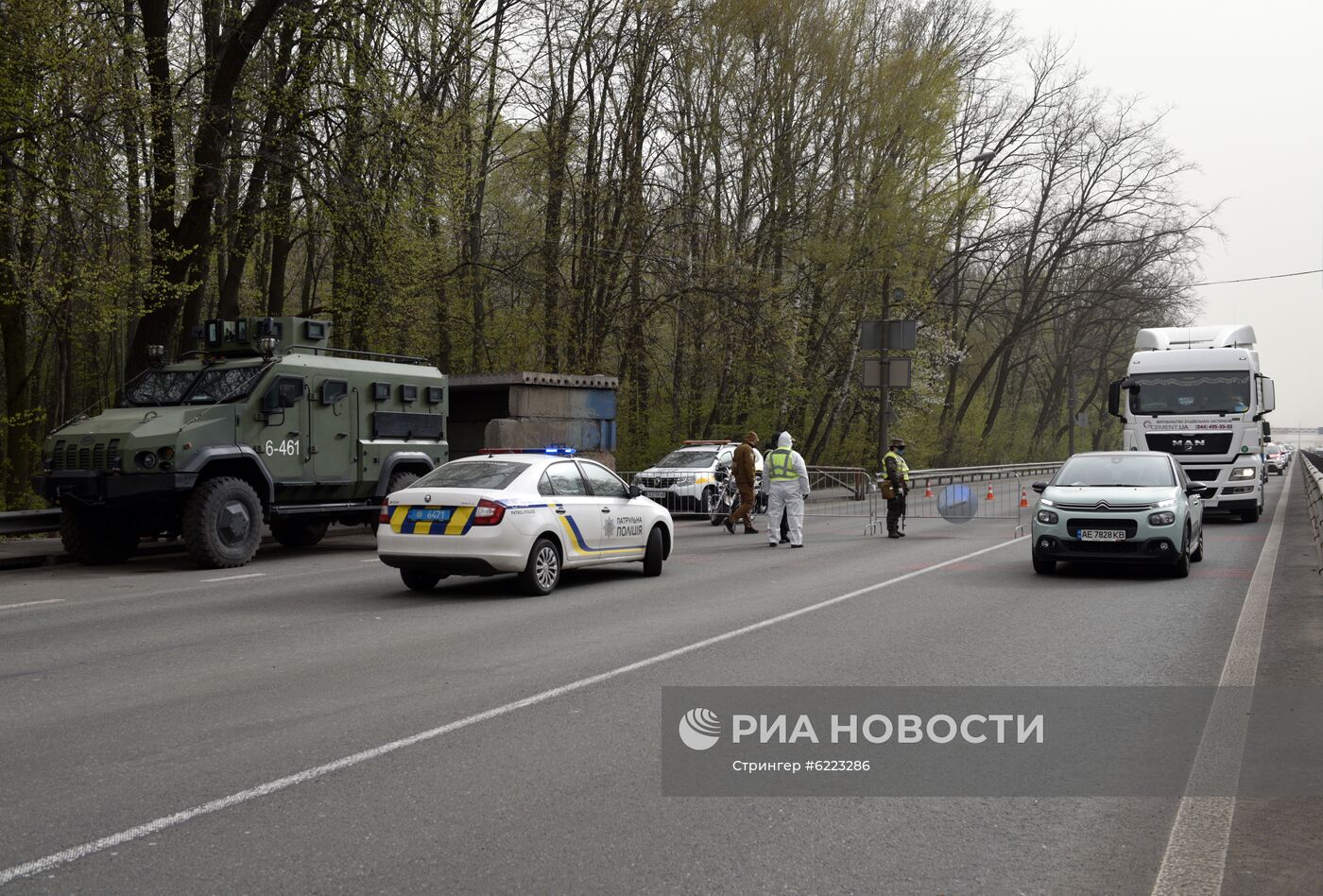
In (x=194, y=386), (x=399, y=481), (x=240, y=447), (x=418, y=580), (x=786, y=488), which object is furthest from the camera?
(x=786, y=488)

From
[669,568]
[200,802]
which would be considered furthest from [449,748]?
[669,568]

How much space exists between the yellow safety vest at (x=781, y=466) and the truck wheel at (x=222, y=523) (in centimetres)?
776

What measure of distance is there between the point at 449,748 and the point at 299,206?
19936mm

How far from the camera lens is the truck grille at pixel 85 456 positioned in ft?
49.3

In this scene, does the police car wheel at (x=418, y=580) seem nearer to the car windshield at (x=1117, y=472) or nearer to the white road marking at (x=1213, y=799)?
the car windshield at (x=1117, y=472)

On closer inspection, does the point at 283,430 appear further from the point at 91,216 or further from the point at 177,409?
the point at 91,216

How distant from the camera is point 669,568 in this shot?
609 inches

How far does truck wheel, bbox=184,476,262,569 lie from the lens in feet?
49.2

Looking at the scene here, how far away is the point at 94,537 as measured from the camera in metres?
16.0

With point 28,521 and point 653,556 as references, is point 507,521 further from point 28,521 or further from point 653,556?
point 28,521

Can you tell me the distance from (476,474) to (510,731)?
21.0 feet

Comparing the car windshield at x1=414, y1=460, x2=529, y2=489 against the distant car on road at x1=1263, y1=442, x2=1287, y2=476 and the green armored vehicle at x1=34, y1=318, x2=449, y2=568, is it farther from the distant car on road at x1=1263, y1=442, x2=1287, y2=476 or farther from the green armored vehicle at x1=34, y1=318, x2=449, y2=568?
the distant car on road at x1=1263, y1=442, x2=1287, y2=476

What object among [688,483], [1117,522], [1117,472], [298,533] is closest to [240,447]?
[298,533]

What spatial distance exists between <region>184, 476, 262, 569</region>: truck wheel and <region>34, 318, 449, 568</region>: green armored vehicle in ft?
0.05
